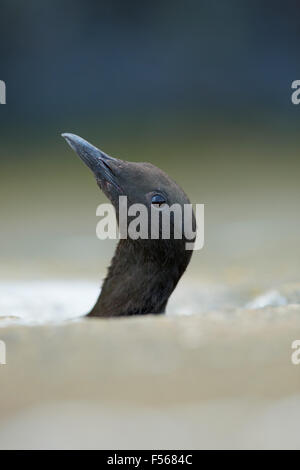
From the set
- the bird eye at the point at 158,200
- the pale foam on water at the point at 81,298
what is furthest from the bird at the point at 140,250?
the pale foam on water at the point at 81,298

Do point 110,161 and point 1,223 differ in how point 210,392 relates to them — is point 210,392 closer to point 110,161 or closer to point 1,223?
point 110,161

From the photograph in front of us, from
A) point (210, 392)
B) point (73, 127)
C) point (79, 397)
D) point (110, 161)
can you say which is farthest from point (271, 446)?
point (73, 127)

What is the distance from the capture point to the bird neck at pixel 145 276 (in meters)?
3.72

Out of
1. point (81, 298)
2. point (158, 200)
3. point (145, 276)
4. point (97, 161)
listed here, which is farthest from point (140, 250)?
point (81, 298)

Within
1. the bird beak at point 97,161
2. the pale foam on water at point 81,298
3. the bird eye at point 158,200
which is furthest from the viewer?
the pale foam on water at point 81,298

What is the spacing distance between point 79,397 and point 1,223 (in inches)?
184

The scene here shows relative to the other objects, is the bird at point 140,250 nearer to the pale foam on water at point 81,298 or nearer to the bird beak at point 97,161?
the bird beak at point 97,161

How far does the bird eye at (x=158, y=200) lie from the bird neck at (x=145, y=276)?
0.51 ft

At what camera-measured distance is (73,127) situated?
303 inches

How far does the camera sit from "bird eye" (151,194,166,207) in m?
3.65

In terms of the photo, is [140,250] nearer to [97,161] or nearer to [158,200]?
[158,200]

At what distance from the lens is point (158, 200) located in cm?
366

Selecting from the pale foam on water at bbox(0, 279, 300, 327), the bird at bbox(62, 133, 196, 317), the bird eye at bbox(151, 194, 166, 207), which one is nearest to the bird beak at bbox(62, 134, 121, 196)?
the bird at bbox(62, 133, 196, 317)

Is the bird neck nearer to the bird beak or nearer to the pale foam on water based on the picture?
the bird beak
